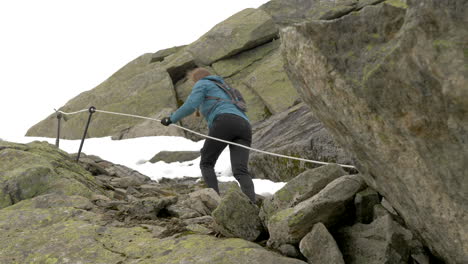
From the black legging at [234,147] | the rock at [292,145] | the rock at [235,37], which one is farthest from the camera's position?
the rock at [235,37]

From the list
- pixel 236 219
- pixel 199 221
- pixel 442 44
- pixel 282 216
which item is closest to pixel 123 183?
pixel 199 221

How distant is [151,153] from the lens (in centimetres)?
2103

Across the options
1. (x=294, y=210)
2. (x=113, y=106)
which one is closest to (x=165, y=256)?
(x=294, y=210)

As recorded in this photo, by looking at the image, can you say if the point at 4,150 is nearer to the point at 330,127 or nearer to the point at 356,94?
the point at 330,127

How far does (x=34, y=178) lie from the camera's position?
320 inches

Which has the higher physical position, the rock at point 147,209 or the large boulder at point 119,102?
the large boulder at point 119,102

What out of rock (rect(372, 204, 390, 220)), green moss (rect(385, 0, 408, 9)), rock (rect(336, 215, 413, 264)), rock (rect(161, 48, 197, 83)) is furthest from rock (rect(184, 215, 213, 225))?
rock (rect(161, 48, 197, 83))

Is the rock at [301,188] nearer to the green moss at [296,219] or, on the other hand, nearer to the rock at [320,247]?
the green moss at [296,219]

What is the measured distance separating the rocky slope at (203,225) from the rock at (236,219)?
12mm

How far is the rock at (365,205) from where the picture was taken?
4934 millimetres

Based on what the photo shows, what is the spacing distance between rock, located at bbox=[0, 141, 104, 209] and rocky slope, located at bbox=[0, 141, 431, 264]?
0.07 ft

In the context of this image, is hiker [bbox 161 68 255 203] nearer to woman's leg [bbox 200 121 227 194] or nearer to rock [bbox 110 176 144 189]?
woman's leg [bbox 200 121 227 194]

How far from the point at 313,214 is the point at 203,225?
7.41 ft

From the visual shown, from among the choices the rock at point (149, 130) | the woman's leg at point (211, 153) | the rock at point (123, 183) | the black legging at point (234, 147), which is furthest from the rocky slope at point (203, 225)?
the rock at point (149, 130)
